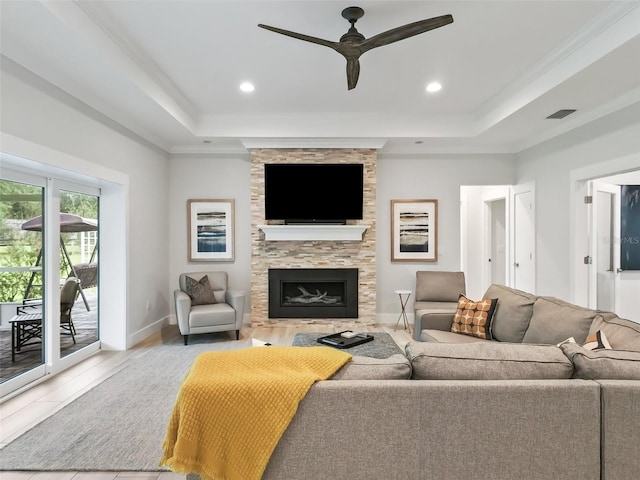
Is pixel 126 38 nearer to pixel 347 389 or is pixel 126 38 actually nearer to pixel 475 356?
pixel 347 389

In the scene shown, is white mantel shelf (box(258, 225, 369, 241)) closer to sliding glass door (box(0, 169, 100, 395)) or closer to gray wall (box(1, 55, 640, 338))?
gray wall (box(1, 55, 640, 338))

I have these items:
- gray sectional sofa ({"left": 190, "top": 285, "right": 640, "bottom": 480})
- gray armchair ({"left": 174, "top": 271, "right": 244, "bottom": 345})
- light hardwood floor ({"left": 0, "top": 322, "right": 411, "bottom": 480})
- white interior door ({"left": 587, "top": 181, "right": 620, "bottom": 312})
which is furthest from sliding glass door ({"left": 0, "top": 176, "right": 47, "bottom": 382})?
white interior door ({"left": 587, "top": 181, "right": 620, "bottom": 312})

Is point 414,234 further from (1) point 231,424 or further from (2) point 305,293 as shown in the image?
(1) point 231,424

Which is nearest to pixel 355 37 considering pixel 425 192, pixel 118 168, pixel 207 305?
pixel 118 168

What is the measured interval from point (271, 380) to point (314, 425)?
242 millimetres

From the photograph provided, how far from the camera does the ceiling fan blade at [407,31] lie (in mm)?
2377

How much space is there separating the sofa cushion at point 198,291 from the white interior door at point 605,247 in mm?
4647

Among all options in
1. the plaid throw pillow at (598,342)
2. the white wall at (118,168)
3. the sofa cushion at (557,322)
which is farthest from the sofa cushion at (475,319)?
the white wall at (118,168)

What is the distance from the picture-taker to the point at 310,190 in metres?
5.37

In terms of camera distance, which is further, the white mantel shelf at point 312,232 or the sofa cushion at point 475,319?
the white mantel shelf at point 312,232

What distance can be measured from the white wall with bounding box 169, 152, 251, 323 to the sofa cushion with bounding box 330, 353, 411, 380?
14.2 feet

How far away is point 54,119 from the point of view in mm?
3215

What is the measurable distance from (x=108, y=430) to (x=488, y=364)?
2.46 m

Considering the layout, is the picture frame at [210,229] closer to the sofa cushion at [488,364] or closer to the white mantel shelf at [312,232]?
the white mantel shelf at [312,232]
